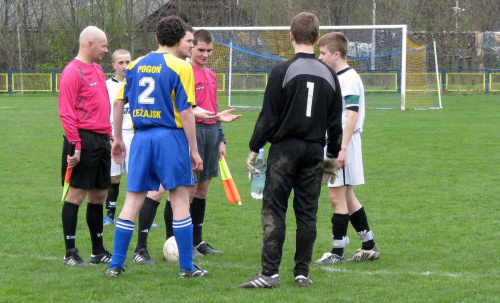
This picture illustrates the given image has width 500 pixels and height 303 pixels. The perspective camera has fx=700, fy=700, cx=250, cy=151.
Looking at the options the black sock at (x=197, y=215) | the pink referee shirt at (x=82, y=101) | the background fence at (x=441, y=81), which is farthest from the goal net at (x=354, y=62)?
the pink referee shirt at (x=82, y=101)

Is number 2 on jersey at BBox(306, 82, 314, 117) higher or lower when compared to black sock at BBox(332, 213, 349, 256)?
higher

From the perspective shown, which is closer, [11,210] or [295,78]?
[295,78]

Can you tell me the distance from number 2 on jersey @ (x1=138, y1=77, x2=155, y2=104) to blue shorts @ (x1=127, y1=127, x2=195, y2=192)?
0.22m

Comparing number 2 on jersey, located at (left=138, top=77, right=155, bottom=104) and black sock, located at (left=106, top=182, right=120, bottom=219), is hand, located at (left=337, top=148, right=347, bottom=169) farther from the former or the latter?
black sock, located at (left=106, top=182, right=120, bottom=219)

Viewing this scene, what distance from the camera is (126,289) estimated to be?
16.4 feet

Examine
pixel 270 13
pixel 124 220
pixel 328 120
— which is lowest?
pixel 124 220

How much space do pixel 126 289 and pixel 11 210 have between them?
402 centimetres

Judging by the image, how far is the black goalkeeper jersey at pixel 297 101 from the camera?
4.93 metres

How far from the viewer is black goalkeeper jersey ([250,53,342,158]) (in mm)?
4934

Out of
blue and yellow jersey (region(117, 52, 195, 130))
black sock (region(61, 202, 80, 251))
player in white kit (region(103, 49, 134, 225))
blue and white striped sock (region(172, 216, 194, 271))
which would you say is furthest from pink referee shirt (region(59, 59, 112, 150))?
player in white kit (region(103, 49, 134, 225))

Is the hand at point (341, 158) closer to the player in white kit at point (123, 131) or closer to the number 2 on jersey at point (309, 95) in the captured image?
the number 2 on jersey at point (309, 95)

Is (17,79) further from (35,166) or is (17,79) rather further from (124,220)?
(124,220)

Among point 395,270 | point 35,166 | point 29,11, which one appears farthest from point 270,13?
point 395,270

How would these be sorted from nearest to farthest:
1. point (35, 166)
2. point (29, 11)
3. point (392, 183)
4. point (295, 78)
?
point (295, 78) < point (392, 183) < point (35, 166) < point (29, 11)
